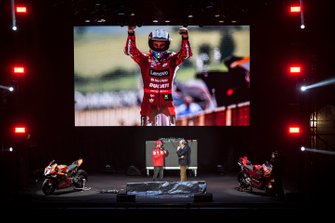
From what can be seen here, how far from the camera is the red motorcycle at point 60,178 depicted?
41.5 ft

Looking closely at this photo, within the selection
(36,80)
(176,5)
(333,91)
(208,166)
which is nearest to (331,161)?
(333,91)

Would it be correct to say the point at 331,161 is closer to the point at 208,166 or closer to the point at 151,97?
the point at 208,166

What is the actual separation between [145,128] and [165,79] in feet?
6.02

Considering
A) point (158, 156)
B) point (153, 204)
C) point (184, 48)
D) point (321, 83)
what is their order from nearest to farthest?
point (153, 204) < point (321, 83) < point (158, 156) < point (184, 48)

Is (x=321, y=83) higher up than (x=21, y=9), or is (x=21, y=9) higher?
(x=21, y=9)

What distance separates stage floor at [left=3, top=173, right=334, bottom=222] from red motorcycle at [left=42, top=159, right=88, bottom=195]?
0.19 metres

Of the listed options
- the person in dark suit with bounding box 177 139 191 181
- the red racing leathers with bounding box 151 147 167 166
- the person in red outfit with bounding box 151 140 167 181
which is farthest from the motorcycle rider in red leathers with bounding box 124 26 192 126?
the person in dark suit with bounding box 177 139 191 181

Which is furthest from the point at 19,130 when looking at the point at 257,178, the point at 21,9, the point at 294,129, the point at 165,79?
the point at 294,129

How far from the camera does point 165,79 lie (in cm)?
1602

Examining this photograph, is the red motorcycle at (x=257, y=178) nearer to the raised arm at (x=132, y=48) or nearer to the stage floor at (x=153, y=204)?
the stage floor at (x=153, y=204)

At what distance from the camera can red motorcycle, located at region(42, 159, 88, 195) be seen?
12648mm

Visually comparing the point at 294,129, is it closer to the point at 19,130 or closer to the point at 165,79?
the point at 165,79

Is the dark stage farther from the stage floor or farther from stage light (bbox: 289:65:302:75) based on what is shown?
the stage floor

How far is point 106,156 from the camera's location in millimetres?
16734
